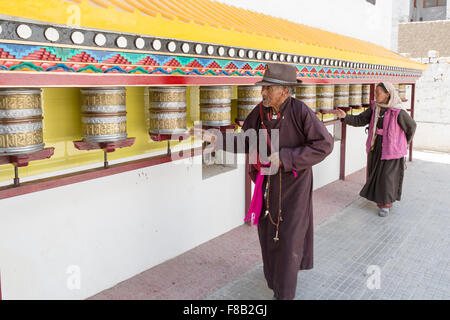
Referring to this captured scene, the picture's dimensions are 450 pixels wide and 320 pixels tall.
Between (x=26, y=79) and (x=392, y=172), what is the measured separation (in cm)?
361

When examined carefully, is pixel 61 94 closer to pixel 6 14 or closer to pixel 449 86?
pixel 6 14

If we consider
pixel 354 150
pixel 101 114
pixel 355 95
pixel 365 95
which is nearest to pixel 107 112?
pixel 101 114

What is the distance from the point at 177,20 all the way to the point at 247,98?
120 cm

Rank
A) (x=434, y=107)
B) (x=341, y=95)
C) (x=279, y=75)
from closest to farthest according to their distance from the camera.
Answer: (x=279, y=75) < (x=341, y=95) < (x=434, y=107)

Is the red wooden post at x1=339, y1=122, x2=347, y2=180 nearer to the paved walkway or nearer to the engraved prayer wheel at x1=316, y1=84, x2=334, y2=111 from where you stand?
the engraved prayer wheel at x1=316, y1=84, x2=334, y2=111

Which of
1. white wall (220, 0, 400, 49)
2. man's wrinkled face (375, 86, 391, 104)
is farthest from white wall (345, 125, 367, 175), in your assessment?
man's wrinkled face (375, 86, 391, 104)

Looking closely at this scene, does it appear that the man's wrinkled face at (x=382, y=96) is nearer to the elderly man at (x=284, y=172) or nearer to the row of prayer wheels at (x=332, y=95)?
the row of prayer wheels at (x=332, y=95)

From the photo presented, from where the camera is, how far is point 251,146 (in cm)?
249

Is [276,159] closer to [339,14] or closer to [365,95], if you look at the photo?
[365,95]

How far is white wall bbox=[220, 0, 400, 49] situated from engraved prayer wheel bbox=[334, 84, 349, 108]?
0.83 meters

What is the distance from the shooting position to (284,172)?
239 centimetres

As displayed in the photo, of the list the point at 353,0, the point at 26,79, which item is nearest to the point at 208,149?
the point at 26,79

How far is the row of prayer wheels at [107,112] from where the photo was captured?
173cm

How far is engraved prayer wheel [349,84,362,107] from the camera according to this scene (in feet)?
17.0
